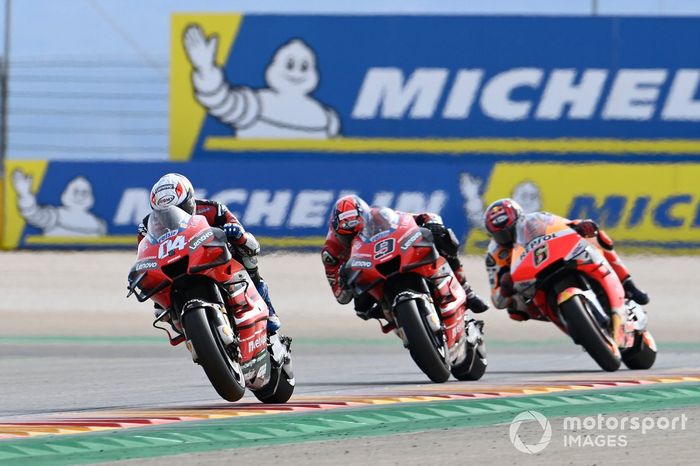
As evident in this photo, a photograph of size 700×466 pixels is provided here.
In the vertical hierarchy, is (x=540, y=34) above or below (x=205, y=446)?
above

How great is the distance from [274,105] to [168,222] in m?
24.5

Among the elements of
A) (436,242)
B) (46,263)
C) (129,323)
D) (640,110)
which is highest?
(640,110)

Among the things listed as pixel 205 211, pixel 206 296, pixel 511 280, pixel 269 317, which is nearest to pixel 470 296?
pixel 511 280

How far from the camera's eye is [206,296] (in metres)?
9.04

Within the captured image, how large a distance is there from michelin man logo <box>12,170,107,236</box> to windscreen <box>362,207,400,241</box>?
18.6 m

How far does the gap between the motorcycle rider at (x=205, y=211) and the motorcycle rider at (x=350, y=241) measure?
2138 millimetres

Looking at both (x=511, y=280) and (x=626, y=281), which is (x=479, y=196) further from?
(x=511, y=280)

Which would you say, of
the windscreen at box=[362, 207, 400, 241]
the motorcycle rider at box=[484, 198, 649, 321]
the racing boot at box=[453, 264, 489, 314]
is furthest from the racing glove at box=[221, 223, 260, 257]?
the motorcycle rider at box=[484, 198, 649, 321]

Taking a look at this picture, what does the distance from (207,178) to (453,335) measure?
18.6 m

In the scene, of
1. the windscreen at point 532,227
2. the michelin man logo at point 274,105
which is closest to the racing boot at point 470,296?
the windscreen at point 532,227

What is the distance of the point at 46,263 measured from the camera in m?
28.3

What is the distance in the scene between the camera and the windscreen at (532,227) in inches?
491

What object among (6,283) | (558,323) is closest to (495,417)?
(558,323)

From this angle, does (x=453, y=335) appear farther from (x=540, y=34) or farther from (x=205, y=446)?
(x=540, y=34)
